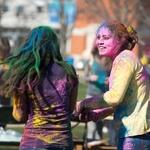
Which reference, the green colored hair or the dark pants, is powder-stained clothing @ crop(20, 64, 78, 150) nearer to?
the green colored hair

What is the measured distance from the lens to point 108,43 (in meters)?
5.36

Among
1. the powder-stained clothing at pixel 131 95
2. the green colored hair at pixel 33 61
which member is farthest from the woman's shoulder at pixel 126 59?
the green colored hair at pixel 33 61

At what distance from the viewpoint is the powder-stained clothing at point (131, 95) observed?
5168 millimetres

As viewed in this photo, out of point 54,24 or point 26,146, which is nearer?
point 26,146

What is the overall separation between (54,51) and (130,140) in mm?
856

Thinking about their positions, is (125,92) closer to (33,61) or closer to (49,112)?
(49,112)

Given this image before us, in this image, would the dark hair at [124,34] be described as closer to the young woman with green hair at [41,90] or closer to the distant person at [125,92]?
the distant person at [125,92]

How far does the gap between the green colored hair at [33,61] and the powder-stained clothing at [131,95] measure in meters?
0.36

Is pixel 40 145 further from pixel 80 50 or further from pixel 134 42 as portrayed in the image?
pixel 80 50

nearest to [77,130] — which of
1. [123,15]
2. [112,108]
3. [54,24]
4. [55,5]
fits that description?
[112,108]

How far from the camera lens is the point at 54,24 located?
64500mm

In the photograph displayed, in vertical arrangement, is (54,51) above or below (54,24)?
above

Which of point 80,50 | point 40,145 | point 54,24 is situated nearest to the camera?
point 40,145

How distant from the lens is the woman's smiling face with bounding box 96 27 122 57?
211 inches
